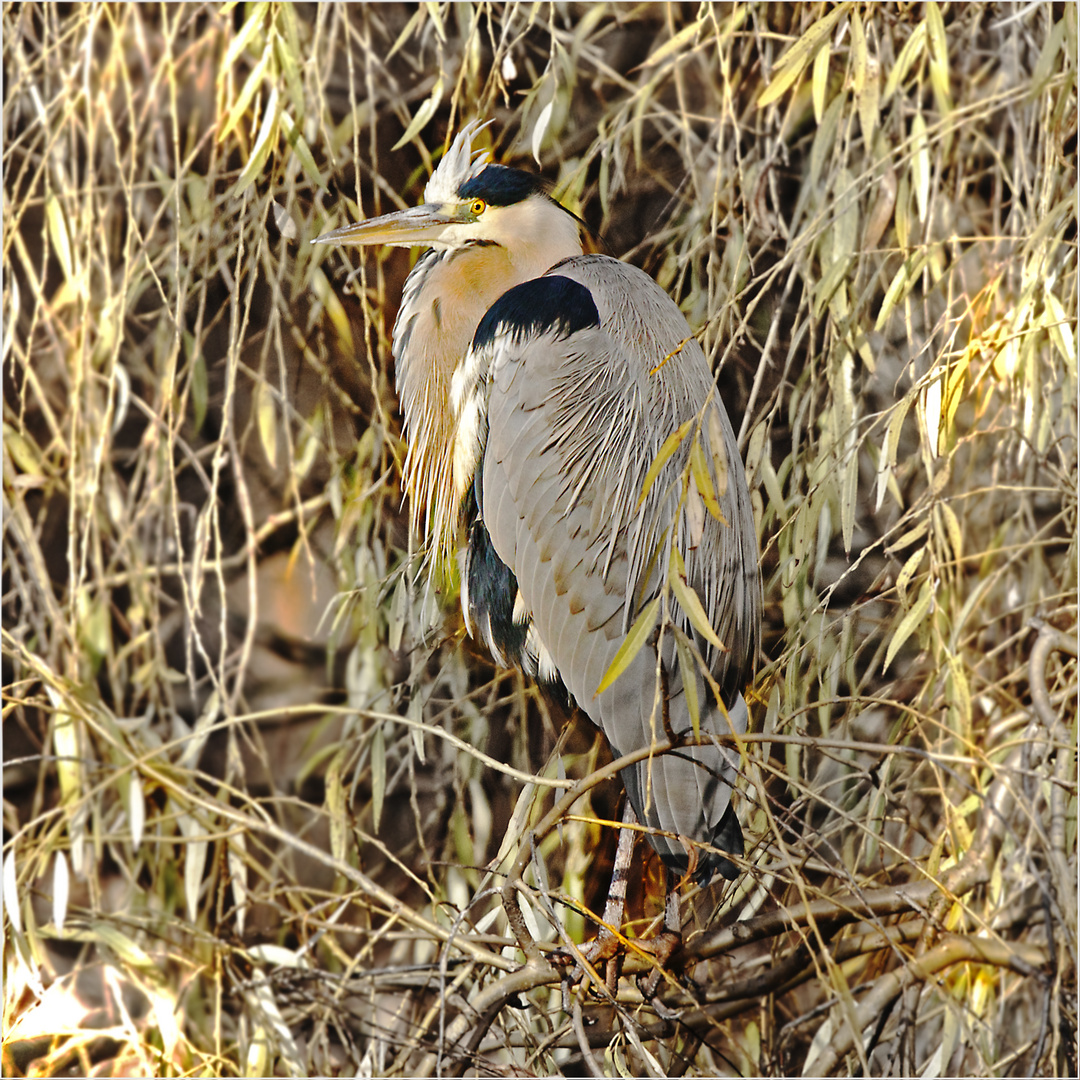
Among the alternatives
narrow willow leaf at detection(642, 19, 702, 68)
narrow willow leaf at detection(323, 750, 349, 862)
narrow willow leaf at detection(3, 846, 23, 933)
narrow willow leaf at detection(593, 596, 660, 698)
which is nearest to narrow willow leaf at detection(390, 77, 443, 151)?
narrow willow leaf at detection(642, 19, 702, 68)

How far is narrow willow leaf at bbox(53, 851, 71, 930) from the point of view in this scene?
3.75 ft

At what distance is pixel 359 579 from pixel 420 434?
169mm

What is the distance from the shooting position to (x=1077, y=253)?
3.63 ft

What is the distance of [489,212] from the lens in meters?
1.11

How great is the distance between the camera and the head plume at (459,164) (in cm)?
111

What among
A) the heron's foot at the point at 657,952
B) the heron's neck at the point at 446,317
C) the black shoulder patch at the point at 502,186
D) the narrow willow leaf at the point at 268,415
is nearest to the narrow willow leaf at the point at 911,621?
the heron's foot at the point at 657,952

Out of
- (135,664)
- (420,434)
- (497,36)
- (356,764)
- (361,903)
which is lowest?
(361,903)

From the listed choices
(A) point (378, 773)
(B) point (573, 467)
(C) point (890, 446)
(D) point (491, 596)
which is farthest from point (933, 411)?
(A) point (378, 773)

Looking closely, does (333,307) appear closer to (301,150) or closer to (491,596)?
(301,150)

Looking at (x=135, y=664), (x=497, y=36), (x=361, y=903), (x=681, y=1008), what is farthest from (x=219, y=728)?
(x=497, y=36)

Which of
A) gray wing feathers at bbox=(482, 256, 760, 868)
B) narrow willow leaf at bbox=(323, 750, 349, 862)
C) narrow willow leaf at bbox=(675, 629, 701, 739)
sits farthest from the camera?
narrow willow leaf at bbox=(323, 750, 349, 862)

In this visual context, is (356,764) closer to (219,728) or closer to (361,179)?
(219,728)

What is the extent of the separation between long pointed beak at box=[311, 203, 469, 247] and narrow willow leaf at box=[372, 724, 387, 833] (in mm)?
518

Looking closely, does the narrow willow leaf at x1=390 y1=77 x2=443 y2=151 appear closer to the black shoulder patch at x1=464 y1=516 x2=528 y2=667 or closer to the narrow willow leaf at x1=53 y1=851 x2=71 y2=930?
the black shoulder patch at x1=464 y1=516 x2=528 y2=667
